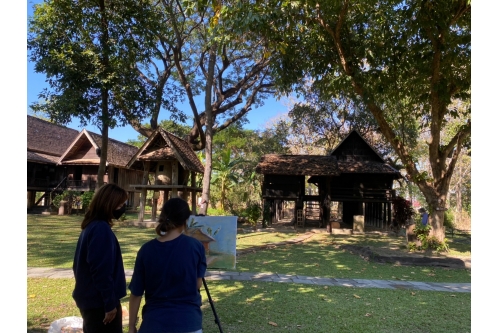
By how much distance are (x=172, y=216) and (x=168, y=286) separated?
0.52 m

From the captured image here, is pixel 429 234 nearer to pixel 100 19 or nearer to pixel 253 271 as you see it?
pixel 253 271

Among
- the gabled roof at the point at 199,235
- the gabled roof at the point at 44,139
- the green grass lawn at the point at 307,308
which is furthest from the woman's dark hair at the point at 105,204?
the gabled roof at the point at 44,139

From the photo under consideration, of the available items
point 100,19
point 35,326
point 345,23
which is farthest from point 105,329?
point 100,19

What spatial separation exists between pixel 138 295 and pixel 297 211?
1813cm

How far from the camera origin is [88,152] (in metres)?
26.2

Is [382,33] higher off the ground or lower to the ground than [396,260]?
higher

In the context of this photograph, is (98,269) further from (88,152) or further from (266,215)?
(88,152)

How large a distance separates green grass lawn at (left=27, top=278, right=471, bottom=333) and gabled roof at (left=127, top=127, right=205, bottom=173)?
1081cm

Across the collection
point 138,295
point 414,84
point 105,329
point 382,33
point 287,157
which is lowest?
point 105,329

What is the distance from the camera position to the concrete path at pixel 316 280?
291 inches

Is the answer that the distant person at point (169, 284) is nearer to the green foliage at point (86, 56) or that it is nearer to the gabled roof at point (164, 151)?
the green foliage at point (86, 56)

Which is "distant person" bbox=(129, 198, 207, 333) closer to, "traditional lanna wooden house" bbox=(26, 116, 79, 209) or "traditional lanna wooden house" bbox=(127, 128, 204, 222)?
"traditional lanna wooden house" bbox=(127, 128, 204, 222)

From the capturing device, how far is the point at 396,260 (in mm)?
10195

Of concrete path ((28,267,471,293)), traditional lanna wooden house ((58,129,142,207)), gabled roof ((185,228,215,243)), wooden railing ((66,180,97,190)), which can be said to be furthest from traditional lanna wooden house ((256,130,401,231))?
gabled roof ((185,228,215,243))
